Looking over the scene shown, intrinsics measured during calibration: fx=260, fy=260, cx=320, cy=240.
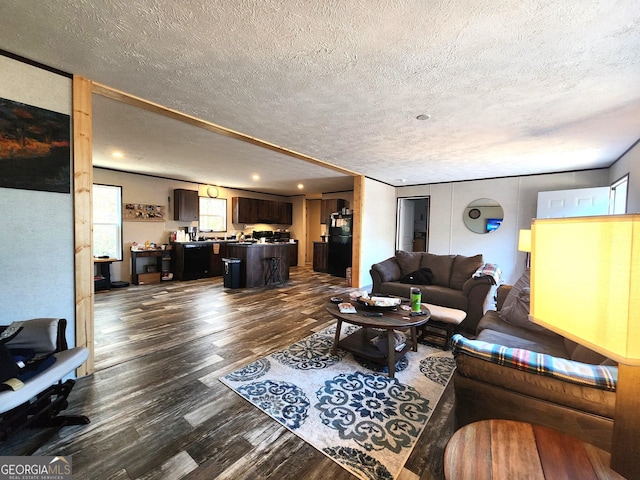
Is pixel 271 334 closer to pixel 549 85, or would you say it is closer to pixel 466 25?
pixel 466 25

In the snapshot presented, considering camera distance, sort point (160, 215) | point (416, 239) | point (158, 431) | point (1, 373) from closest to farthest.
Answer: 1. point (1, 373)
2. point (158, 431)
3. point (160, 215)
4. point (416, 239)

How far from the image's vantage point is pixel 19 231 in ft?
6.10

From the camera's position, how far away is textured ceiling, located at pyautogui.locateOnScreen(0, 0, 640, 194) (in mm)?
1430

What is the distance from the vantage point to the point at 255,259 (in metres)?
5.65

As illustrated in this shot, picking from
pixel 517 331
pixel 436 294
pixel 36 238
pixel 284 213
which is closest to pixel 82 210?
pixel 36 238

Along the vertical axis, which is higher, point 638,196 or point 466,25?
point 466,25

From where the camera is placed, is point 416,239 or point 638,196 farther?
point 416,239

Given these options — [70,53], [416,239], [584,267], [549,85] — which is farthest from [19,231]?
[416,239]

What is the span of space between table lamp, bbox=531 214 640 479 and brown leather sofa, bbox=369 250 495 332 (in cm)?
277

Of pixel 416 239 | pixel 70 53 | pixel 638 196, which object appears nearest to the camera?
pixel 70 53

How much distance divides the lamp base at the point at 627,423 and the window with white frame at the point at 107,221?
7.16m

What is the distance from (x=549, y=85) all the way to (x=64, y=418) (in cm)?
419

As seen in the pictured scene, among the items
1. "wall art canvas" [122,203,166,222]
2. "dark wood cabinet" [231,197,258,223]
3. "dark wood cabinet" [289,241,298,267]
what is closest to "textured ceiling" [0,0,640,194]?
"wall art canvas" [122,203,166,222]
